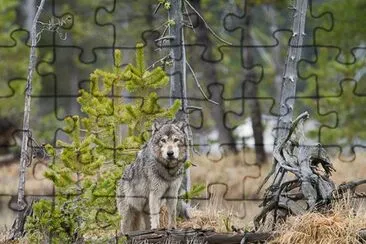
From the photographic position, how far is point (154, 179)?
36.2 feet

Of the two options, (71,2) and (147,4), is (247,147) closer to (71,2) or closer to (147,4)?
(147,4)

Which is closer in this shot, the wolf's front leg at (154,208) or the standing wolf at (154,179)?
the standing wolf at (154,179)

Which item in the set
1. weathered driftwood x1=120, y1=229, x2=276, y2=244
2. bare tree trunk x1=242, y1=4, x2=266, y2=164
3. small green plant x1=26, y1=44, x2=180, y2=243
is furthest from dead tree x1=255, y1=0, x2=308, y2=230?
bare tree trunk x1=242, y1=4, x2=266, y2=164

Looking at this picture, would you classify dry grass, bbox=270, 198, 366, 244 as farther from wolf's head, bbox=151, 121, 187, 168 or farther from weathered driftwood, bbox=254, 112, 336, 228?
wolf's head, bbox=151, 121, 187, 168

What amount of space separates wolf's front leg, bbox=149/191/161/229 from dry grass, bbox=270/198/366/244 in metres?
1.33

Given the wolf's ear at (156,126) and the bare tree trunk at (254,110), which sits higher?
the bare tree trunk at (254,110)

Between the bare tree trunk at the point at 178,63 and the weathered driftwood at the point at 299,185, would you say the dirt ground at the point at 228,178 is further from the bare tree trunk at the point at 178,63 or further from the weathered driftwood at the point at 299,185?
the weathered driftwood at the point at 299,185

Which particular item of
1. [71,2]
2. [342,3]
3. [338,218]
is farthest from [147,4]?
[338,218]

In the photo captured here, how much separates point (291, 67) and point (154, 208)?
Answer: 116 inches

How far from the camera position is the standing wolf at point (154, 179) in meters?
10.8

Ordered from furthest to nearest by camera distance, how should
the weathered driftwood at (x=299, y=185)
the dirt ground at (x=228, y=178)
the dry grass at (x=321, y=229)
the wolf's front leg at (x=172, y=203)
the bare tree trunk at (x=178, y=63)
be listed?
1. the dirt ground at (x=228, y=178)
2. the bare tree trunk at (x=178, y=63)
3. the wolf's front leg at (x=172, y=203)
4. the weathered driftwood at (x=299, y=185)
5. the dry grass at (x=321, y=229)
